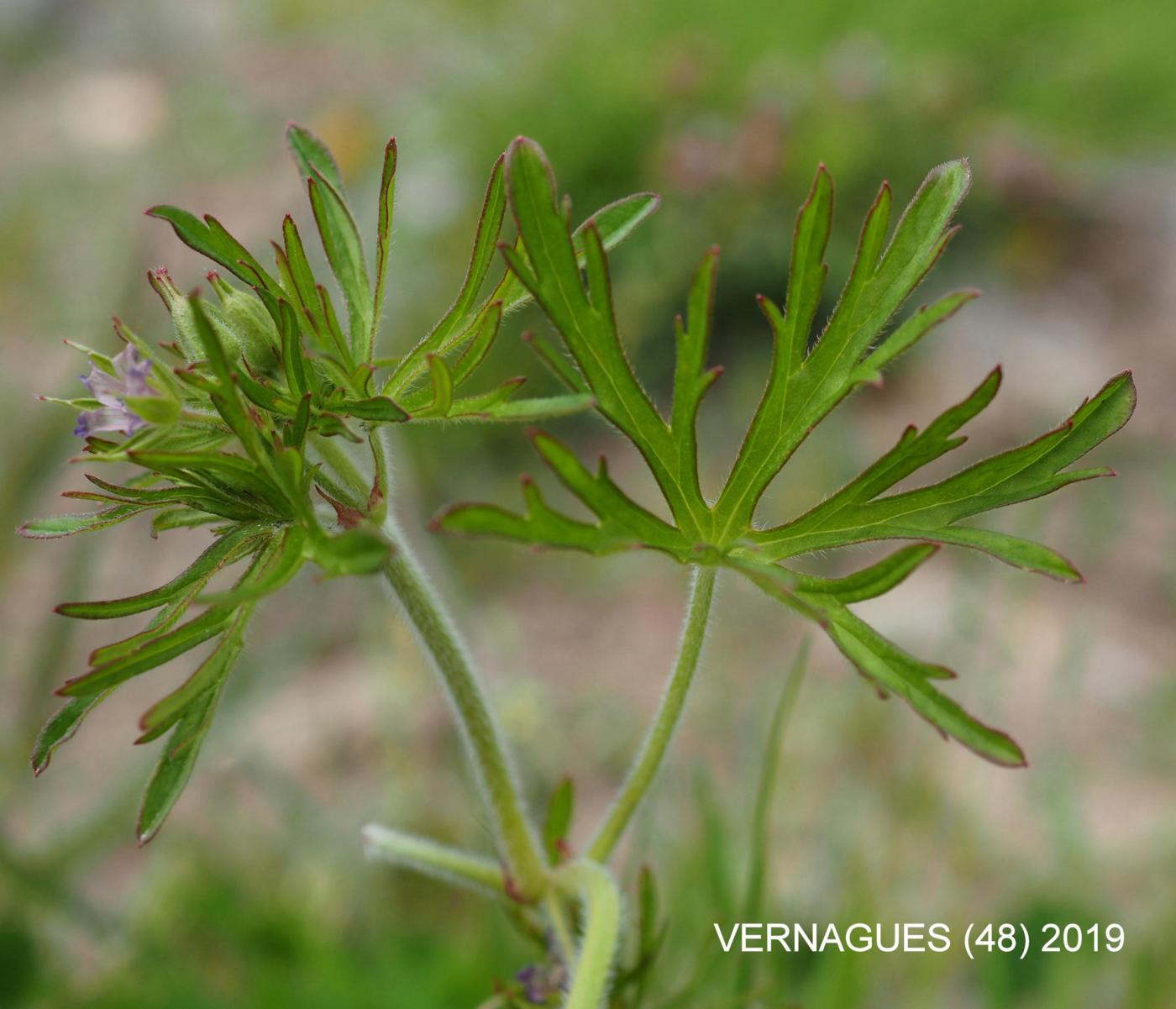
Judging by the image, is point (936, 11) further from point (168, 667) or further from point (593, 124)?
point (168, 667)

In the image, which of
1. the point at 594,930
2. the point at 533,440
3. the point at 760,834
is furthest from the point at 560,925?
the point at 533,440

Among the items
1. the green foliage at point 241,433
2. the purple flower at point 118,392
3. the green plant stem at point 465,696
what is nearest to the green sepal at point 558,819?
the green plant stem at point 465,696

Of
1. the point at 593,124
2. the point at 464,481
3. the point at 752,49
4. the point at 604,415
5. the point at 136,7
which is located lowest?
the point at 464,481

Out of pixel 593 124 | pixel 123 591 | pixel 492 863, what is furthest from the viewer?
pixel 593 124

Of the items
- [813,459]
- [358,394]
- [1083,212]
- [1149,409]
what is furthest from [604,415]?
[1083,212]

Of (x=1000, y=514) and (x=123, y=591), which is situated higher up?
(x=1000, y=514)

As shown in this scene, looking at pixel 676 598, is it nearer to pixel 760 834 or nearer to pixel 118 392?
pixel 760 834

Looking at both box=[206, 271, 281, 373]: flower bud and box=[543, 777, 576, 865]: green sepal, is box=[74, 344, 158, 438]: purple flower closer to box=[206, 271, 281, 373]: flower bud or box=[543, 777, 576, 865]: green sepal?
box=[206, 271, 281, 373]: flower bud
